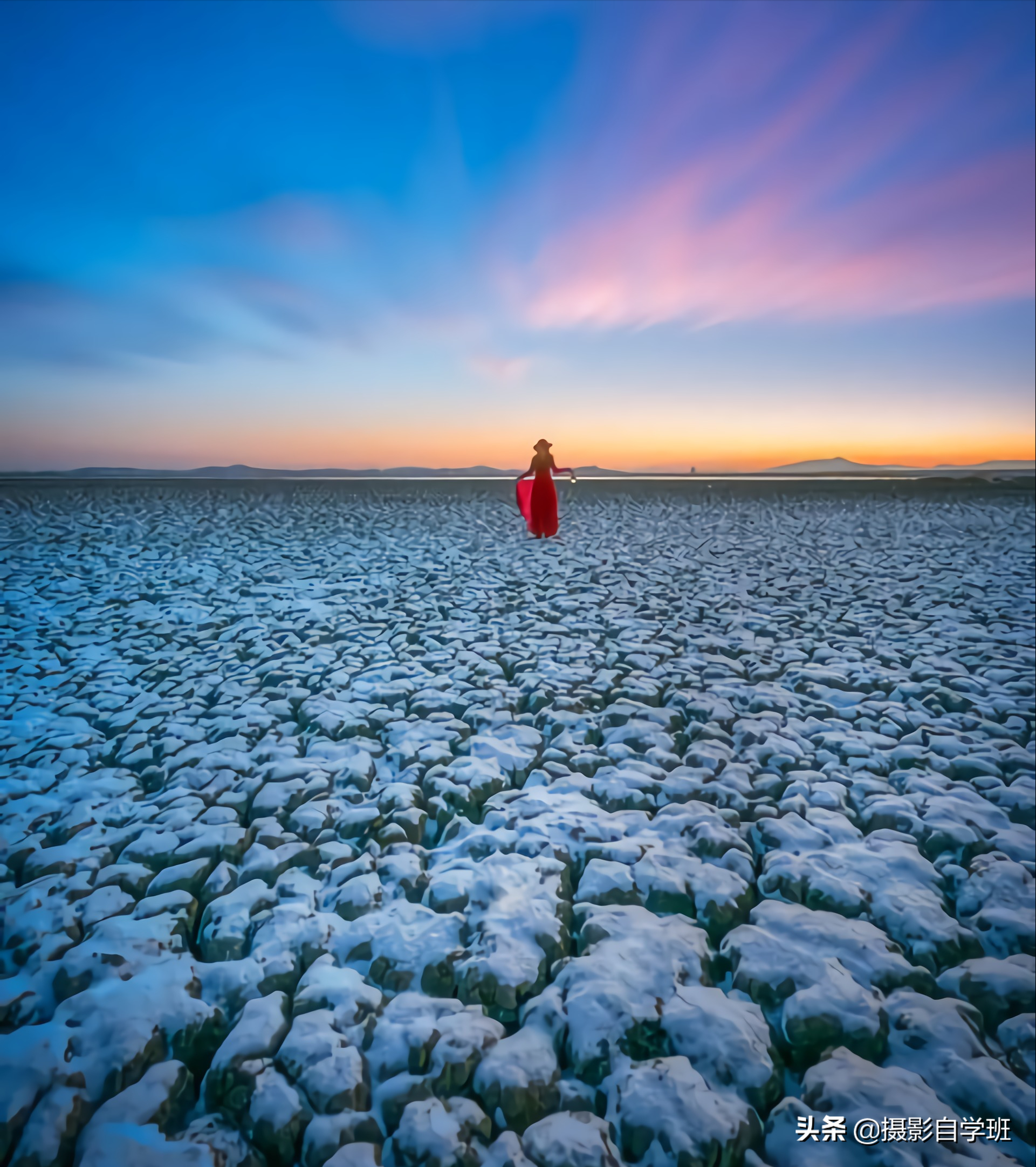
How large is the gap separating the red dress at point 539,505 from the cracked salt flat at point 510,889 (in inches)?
186

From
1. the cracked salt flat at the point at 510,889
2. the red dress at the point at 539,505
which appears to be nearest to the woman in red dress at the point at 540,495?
the red dress at the point at 539,505

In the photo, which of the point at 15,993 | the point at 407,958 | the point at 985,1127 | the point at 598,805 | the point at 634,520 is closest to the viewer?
the point at 985,1127

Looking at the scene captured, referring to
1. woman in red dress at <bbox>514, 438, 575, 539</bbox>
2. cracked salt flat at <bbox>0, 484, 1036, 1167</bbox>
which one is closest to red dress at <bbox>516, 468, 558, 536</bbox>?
woman in red dress at <bbox>514, 438, 575, 539</bbox>

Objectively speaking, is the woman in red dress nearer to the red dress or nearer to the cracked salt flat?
the red dress

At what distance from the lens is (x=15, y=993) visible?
2350 mm

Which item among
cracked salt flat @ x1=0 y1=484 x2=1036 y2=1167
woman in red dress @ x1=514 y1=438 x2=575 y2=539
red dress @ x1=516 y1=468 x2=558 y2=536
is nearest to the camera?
cracked salt flat @ x1=0 y1=484 x2=1036 y2=1167

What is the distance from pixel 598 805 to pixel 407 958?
144 cm

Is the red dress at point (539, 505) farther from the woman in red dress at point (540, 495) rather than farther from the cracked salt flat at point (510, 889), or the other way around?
the cracked salt flat at point (510, 889)

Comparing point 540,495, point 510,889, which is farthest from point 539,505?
point 510,889

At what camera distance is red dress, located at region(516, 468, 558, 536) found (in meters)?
11.0

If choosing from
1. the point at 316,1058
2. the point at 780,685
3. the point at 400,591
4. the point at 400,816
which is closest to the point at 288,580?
the point at 400,591

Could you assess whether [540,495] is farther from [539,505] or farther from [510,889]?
[510,889]

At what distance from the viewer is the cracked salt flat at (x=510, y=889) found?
78.6 inches

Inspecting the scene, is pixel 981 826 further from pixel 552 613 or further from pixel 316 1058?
pixel 552 613
